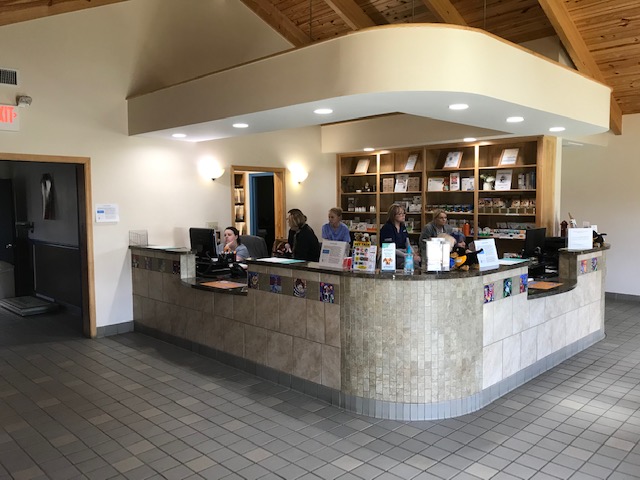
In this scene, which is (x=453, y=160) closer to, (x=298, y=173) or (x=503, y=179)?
(x=503, y=179)

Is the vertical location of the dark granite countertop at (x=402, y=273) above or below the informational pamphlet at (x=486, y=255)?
below

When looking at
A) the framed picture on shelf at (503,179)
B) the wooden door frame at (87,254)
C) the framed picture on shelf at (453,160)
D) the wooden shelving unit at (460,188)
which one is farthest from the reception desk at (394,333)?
the framed picture on shelf at (453,160)

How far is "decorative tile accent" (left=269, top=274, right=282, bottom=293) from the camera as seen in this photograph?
4.49 meters

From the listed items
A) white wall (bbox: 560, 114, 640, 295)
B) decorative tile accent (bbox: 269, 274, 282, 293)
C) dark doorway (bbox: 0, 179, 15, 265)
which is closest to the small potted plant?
white wall (bbox: 560, 114, 640, 295)

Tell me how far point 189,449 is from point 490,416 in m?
2.25

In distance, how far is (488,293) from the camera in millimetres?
4074

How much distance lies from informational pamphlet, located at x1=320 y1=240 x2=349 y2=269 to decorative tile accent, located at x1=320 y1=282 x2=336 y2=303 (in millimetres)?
177

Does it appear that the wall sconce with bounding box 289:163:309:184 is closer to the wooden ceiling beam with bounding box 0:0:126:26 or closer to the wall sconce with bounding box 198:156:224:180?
the wall sconce with bounding box 198:156:224:180

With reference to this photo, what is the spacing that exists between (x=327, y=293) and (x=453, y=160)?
463 cm

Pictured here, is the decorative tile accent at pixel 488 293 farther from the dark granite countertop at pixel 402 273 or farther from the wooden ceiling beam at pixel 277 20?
the wooden ceiling beam at pixel 277 20

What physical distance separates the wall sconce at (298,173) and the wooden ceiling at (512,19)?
6.37 ft

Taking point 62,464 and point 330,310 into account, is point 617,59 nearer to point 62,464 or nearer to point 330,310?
point 330,310

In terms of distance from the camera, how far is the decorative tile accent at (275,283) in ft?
14.7

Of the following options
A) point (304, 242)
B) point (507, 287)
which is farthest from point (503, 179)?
point (507, 287)
